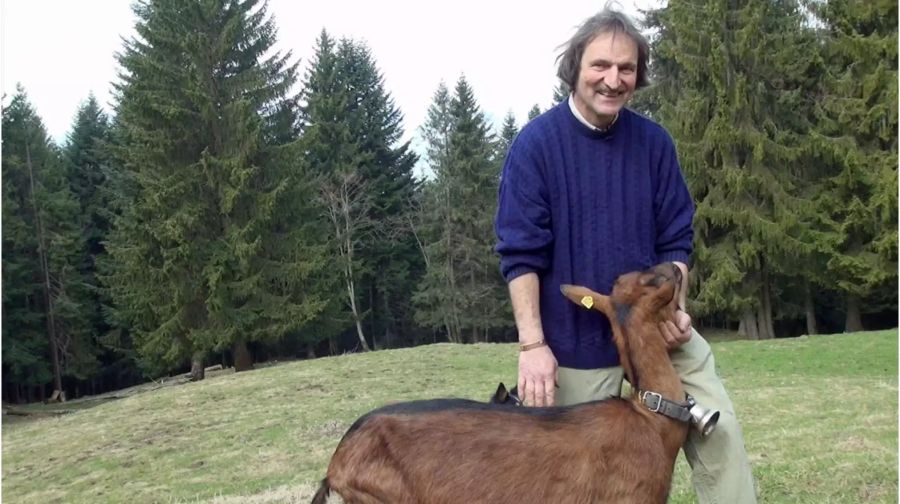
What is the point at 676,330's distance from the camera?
296cm

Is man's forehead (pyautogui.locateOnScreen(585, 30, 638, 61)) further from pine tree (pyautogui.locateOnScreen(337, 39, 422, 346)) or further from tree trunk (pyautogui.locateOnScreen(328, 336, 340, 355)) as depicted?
pine tree (pyautogui.locateOnScreen(337, 39, 422, 346))

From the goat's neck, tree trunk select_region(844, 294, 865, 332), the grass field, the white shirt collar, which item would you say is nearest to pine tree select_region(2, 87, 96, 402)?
the grass field

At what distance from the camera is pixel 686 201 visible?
329cm

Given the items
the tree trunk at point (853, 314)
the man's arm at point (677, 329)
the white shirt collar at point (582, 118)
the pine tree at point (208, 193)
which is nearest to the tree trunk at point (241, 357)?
the pine tree at point (208, 193)

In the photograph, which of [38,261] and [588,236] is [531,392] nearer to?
[588,236]

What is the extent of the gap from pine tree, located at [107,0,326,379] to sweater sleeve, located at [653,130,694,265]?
25.0 meters

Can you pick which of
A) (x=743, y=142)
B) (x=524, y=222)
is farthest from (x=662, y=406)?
(x=743, y=142)

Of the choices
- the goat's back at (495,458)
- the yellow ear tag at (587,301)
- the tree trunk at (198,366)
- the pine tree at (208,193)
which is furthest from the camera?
the tree trunk at (198,366)

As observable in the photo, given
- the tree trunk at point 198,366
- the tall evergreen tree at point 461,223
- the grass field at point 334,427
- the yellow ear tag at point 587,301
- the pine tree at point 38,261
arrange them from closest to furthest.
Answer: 1. the yellow ear tag at point 587,301
2. the grass field at point 334,427
3. the tree trunk at point 198,366
4. the pine tree at point 38,261
5. the tall evergreen tree at point 461,223

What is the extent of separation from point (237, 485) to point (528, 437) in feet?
21.4

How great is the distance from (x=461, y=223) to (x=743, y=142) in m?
15.5

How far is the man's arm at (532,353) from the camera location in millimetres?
3012

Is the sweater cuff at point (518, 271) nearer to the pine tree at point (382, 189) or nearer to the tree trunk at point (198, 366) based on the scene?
the tree trunk at point (198, 366)

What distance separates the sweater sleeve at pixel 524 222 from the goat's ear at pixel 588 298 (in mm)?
200
